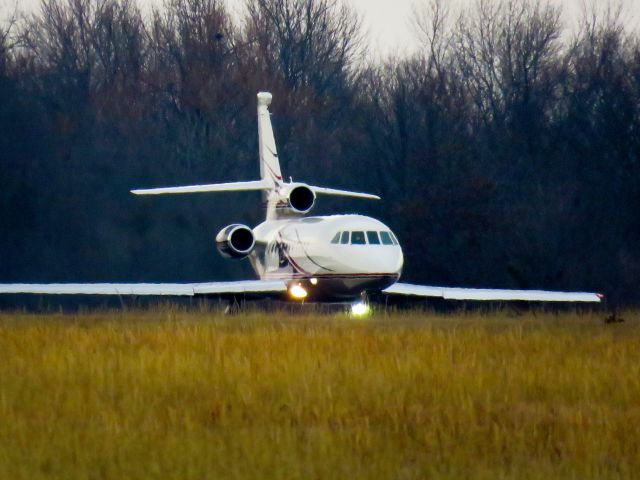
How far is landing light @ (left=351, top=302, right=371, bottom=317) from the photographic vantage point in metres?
26.1

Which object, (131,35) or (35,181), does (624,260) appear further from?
(131,35)

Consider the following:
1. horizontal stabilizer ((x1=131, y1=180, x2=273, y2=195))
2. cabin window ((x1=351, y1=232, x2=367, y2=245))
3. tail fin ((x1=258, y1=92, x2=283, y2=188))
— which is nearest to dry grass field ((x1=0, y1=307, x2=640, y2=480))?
cabin window ((x1=351, y1=232, x2=367, y2=245))

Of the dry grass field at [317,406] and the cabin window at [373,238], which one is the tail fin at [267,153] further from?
the dry grass field at [317,406]

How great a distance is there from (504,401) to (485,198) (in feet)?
74.8

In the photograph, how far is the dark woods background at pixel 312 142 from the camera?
108 feet

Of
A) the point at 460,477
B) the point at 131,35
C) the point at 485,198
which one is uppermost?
the point at 131,35

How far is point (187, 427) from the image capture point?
8.84 m

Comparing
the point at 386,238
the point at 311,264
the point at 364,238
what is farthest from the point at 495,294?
the point at 311,264

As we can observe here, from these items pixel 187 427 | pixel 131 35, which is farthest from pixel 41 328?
pixel 131 35

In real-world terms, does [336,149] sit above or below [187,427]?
above

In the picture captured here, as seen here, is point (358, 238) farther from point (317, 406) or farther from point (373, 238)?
point (317, 406)

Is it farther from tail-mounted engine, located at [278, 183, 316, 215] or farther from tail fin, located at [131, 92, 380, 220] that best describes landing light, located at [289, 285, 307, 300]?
tail-mounted engine, located at [278, 183, 316, 215]

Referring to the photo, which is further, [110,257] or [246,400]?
[110,257]

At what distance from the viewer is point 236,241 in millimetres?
28000
